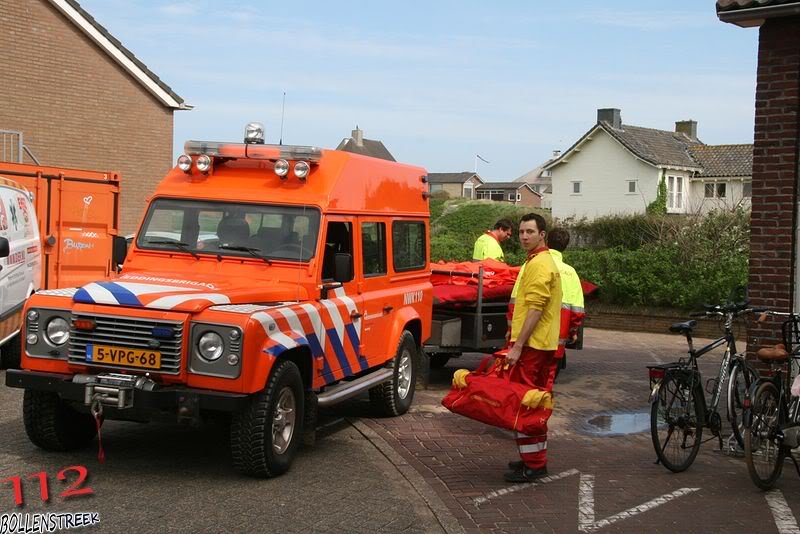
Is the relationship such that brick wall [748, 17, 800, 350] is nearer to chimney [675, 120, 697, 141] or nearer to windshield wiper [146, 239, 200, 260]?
windshield wiper [146, 239, 200, 260]

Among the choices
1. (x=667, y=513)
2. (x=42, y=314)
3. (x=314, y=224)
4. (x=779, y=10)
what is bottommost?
(x=667, y=513)

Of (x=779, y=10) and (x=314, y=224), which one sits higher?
(x=779, y=10)

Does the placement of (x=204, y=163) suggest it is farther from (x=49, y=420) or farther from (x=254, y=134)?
(x=49, y=420)

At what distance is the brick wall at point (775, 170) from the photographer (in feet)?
28.1

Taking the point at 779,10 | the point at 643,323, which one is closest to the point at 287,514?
the point at 779,10

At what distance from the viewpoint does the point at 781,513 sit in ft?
21.6

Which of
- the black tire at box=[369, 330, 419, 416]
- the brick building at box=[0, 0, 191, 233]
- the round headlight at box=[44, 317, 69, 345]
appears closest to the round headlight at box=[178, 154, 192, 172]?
the round headlight at box=[44, 317, 69, 345]

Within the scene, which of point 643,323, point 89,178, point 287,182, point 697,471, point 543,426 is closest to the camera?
point 543,426

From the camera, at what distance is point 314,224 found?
318 inches

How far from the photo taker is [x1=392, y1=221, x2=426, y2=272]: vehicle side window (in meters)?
9.74

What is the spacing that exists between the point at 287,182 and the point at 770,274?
14.2ft

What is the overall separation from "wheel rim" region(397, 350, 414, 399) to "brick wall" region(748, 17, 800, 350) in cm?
334

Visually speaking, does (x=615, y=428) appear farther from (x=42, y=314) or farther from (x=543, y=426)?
(x=42, y=314)

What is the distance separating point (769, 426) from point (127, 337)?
15.5 ft
